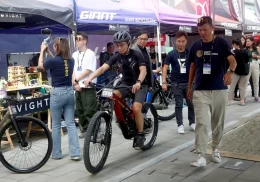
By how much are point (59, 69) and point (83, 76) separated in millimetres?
1104

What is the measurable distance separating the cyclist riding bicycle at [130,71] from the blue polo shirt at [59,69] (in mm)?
295

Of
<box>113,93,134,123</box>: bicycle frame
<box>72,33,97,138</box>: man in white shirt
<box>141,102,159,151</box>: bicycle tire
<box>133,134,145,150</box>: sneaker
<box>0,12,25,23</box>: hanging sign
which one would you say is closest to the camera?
<box>113,93,134,123</box>: bicycle frame

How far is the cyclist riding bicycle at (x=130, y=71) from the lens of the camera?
4.96m

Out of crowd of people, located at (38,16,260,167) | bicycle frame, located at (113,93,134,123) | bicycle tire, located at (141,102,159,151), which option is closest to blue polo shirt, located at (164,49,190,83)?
crowd of people, located at (38,16,260,167)

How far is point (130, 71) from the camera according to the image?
519 centimetres

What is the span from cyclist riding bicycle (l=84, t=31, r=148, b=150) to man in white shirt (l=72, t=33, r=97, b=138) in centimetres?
104

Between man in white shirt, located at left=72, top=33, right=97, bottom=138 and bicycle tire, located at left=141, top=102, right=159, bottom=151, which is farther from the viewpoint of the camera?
man in white shirt, located at left=72, top=33, right=97, bottom=138

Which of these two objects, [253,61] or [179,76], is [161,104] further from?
[253,61]

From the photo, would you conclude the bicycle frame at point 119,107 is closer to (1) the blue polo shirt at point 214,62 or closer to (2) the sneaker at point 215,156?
(1) the blue polo shirt at point 214,62

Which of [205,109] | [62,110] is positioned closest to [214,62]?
[205,109]

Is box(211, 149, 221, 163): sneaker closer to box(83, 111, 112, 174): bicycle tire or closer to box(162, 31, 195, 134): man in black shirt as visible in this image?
box(83, 111, 112, 174): bicycle tire

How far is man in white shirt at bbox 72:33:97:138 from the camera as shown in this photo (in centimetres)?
614

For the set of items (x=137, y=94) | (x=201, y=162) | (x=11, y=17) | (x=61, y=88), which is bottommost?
(x=201, y=162)

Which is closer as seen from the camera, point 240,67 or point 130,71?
point 130,71
